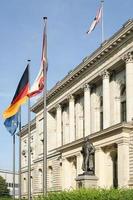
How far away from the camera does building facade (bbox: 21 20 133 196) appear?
151 feet

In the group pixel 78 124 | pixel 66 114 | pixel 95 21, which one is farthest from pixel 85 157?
pixel 66 114

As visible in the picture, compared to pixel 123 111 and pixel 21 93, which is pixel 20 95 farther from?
pixel 123 111

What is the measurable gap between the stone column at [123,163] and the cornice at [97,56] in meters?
9.55

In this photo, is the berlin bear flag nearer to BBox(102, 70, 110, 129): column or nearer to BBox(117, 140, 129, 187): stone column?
BBox(117, 140, 129, 187): stone column

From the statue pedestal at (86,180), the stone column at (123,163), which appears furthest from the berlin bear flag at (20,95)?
the stone column at (123,163)

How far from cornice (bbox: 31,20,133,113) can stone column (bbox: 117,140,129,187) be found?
9551 millimetres

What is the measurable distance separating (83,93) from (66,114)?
29.6 ft

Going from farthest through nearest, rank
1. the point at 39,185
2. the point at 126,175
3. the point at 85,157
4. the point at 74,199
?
the point at 39,185 < the point at 126,175 < the point at 85,157 < the point at 74,199

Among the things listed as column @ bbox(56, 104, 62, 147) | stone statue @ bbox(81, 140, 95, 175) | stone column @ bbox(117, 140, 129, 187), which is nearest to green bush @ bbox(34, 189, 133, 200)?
stone statue @ bbox(81, 140, 95, 175)

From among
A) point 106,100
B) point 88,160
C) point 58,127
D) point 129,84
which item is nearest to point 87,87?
point 106,100

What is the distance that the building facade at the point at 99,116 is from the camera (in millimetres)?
46062

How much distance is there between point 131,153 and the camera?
1762 inches

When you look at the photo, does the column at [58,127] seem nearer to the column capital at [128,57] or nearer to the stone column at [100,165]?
the stone column at [100,165]

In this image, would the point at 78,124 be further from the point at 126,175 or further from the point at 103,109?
the point at 126,175
